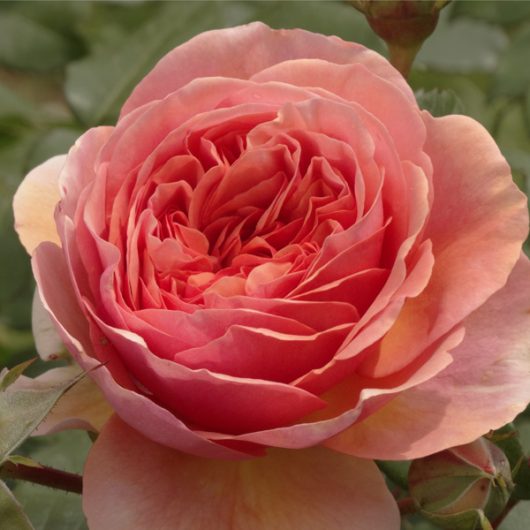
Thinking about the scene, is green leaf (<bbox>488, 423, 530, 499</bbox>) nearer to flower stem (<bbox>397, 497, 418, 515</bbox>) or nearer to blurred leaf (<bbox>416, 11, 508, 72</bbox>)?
flower stem (<bbox>397, 497, 418, 515</bbox>)

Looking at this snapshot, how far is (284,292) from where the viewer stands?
1.79ft

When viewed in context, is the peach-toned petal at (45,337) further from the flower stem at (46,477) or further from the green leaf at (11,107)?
the green leaf at (11,107)

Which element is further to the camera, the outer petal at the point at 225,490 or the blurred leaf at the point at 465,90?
the blurred leaf at the point at 465,90

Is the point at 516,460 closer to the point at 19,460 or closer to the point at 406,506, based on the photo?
the point at 406,506

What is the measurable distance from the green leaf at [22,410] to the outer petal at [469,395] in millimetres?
141

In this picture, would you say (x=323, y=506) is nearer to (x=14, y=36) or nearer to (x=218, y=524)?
(x=218, y=524)

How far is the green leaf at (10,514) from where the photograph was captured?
→ 0.54m

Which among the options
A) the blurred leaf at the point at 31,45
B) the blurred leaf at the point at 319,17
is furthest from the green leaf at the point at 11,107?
the blurred leaf at the point at 319,17

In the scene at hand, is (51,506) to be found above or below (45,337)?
below

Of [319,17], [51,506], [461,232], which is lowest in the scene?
[51,506]

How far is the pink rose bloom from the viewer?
0.54m

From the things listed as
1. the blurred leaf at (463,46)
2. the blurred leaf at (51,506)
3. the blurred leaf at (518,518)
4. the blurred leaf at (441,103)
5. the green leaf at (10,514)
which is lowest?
the blurred leaf at (51,506)

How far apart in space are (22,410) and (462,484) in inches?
8.8

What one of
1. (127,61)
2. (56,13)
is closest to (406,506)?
(127,61)
